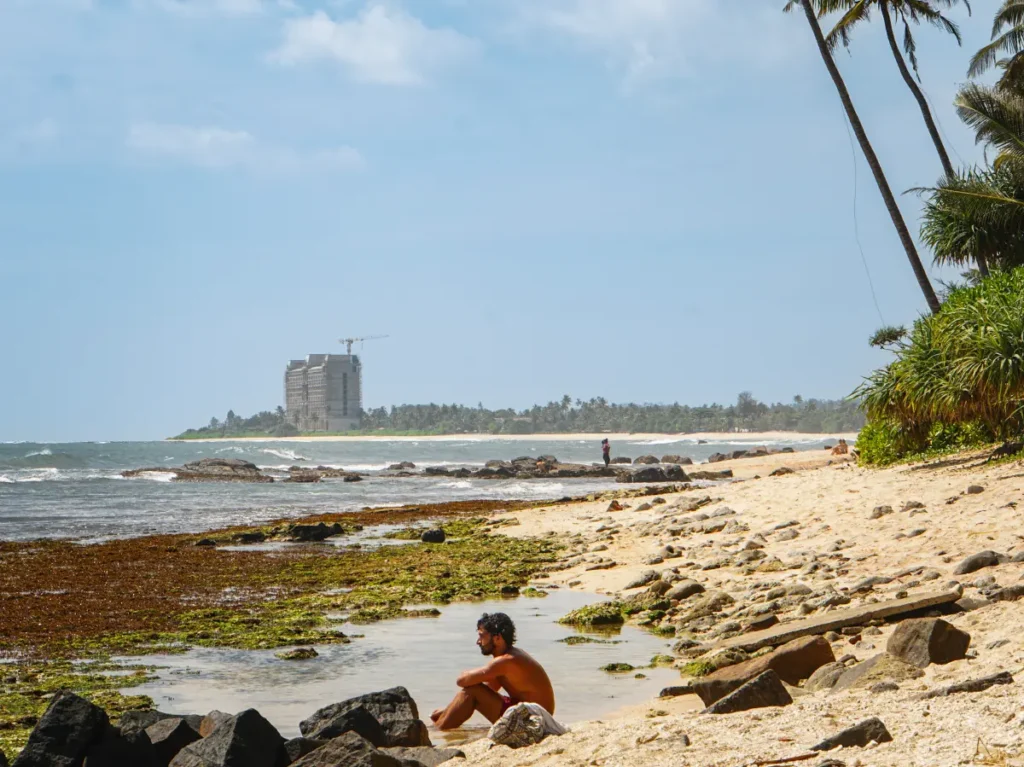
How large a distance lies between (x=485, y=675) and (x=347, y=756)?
6.29 ft

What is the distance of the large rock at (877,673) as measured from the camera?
6.56m

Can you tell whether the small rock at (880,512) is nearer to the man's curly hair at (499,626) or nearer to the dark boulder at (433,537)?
the man's curly hair at (499,626)

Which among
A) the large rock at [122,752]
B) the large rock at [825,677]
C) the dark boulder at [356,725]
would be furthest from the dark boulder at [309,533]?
the large rock at [825,677]

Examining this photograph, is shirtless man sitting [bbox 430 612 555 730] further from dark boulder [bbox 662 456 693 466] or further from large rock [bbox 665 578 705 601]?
dark boulder [bbox 662 456 693 466]

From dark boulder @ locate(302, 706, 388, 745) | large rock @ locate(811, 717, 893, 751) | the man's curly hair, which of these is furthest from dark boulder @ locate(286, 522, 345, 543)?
large rock @ locate(811, 717, 893, 751)

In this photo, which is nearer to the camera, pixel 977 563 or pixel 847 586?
pixel 977 563

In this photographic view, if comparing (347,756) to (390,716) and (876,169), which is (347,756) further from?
(876,169)

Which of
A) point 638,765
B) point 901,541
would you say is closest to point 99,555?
point 901,541

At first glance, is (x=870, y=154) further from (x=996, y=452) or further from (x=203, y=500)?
(x=203, y=500)

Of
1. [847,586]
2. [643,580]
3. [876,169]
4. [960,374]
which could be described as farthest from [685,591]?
[876,169]

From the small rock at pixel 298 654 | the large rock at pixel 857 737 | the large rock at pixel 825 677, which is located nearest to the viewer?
the large rock at pixel 857 737

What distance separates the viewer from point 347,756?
5855 mm

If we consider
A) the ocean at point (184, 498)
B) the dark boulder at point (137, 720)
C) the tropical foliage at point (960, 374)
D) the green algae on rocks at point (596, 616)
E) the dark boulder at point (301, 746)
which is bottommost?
the ocean at point (184, 498)

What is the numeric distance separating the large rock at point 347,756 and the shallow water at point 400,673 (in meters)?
1.64
